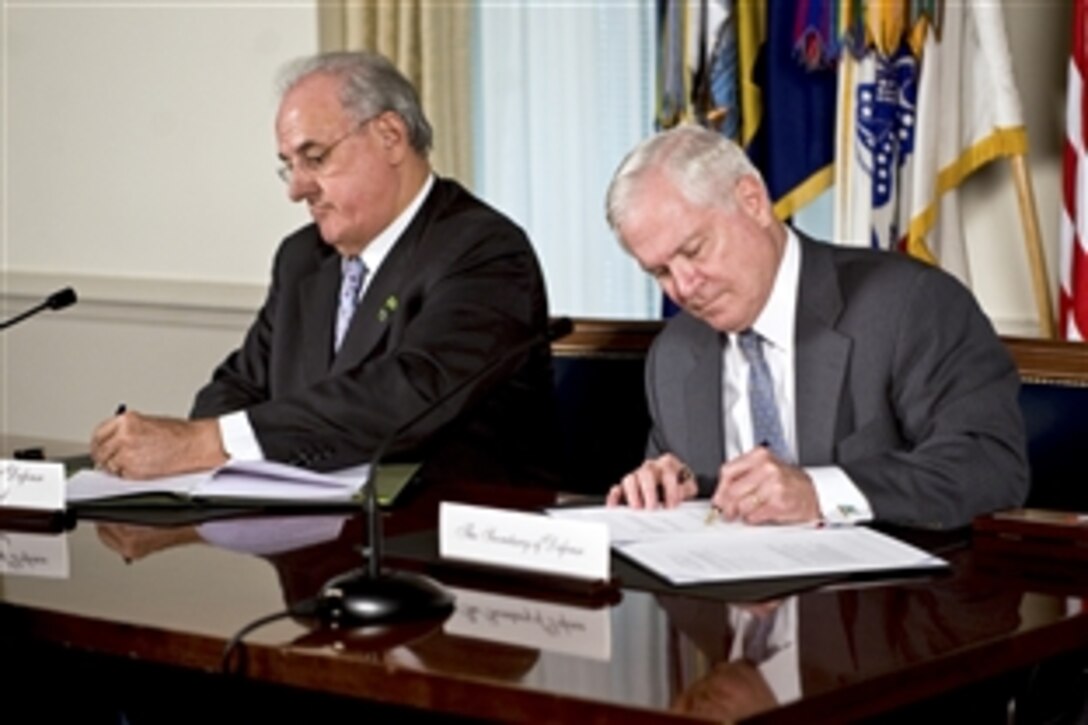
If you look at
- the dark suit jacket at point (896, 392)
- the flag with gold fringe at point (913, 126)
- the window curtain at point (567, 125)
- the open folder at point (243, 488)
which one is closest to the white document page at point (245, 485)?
the open folder at point (243, 488)

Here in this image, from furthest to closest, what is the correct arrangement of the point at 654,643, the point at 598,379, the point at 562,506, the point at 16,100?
the point at 16,100
the point at 598,379
the point at 562,506
the point at 654,643

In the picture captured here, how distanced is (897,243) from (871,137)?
9.3 inches

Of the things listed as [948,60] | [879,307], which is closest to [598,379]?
[879,307]

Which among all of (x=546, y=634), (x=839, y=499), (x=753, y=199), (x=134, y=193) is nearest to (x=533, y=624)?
(x=546, y=634)

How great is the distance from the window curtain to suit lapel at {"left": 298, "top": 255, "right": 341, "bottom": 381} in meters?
1.54

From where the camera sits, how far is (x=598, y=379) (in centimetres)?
392

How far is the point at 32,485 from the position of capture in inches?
120

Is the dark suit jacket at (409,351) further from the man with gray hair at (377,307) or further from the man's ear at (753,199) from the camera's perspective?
the man's ear at (753,199)

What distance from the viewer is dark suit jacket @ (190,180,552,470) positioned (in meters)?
3.51

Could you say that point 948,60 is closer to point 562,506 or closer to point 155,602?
point 562,506

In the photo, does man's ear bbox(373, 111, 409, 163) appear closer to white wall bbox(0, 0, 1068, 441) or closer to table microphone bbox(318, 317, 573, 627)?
table microphone bbox(318, 317, 573, 627)

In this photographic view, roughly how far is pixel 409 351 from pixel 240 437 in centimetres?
33

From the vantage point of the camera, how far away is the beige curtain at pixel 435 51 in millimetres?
5348

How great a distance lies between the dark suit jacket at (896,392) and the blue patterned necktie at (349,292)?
2.58ft
